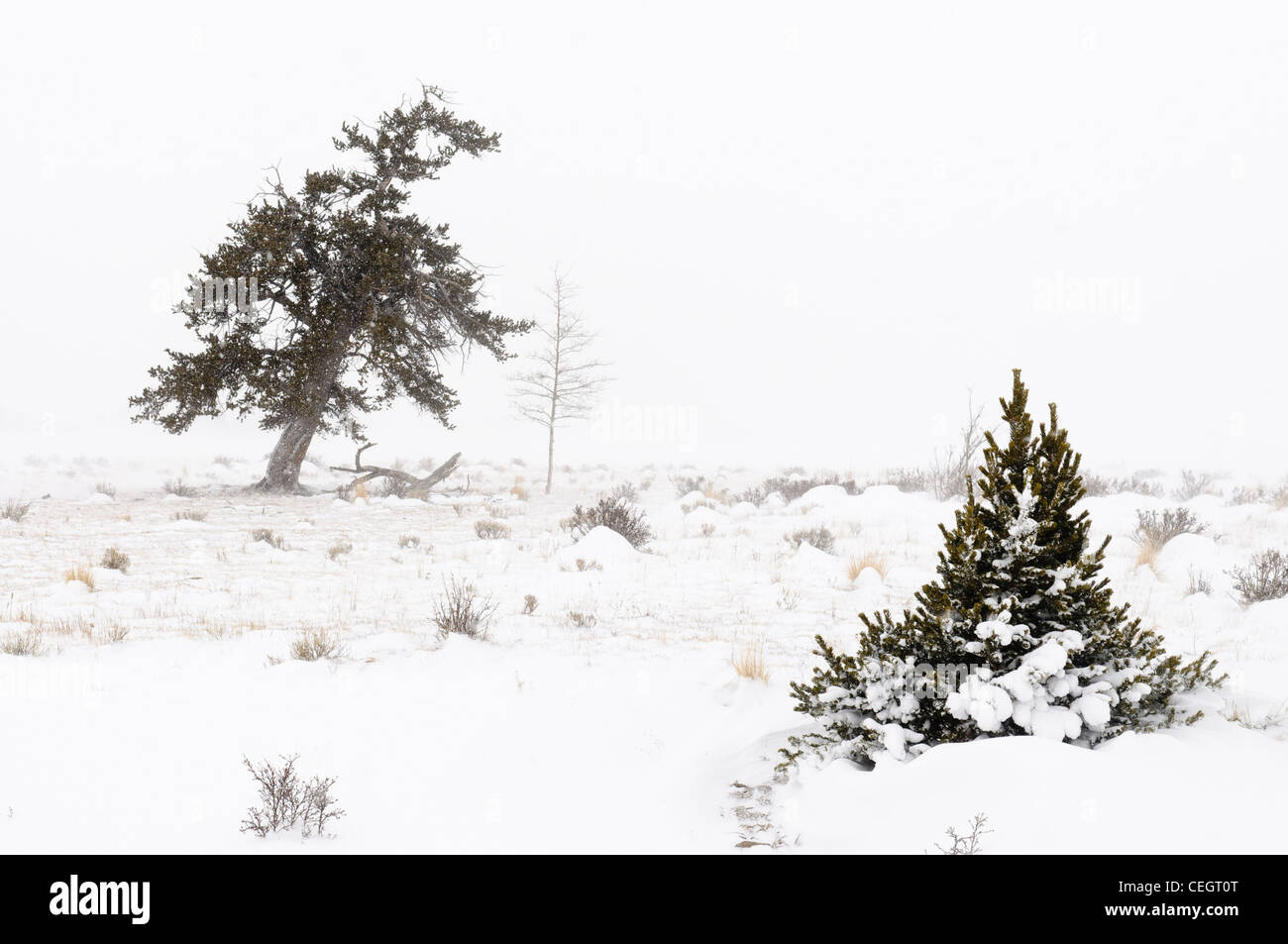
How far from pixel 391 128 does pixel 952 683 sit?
17.3 m

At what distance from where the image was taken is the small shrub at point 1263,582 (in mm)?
8242

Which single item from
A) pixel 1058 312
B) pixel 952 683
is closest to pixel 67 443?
pixel 952 683

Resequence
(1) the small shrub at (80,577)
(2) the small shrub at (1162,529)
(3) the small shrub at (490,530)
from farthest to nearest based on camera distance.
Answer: (3) the small shrub at (490,530) → (2) the small shrub at (1162,529) → (1) the small shrub at (80,577)

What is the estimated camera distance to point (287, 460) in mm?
18547

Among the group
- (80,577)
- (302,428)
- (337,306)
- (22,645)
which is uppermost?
(337,306)

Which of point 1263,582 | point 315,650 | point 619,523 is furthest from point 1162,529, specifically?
point 315,650

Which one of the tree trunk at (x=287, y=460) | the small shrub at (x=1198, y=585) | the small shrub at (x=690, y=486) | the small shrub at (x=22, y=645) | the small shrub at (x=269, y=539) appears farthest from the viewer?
the small shrub at (x=690, y=486)

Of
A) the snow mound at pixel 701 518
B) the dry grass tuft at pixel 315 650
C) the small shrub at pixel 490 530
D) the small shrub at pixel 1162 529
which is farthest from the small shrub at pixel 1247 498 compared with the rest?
the dry grass tuft at pixel 315 650

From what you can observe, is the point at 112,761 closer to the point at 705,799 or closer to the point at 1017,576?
the point at 705,799

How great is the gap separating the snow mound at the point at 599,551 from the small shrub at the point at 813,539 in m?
2.55

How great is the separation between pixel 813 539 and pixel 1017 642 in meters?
8.71

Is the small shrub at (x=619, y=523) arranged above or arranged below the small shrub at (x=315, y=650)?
above

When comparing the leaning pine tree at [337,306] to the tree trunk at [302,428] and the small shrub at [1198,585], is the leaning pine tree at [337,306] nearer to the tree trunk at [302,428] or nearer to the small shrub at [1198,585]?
the tree trunk at [302,428]

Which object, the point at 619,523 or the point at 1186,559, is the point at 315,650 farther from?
the point at 1186,559
